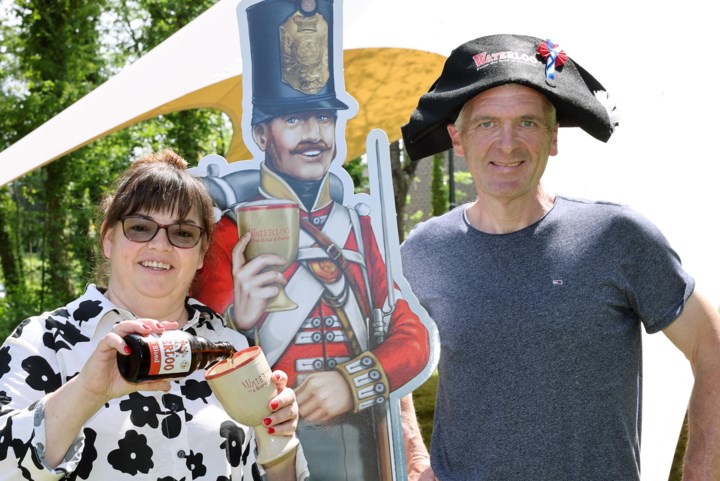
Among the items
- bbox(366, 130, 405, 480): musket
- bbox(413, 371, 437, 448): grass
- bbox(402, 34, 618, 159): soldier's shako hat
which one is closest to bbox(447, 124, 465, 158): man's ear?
bbox(402, 34, 618, 159): soldier's shako hat

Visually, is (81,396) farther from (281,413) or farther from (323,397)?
(323,397)

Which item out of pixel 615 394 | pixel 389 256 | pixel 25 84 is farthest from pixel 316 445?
pixel 25 84

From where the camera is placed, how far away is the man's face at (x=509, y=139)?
88.3 inches

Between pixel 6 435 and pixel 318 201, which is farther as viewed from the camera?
pixel 318 201

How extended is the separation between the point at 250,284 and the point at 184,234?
44 cm

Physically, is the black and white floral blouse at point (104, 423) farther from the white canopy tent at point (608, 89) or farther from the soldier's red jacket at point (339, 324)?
the white canopy tent at point (608, 89)

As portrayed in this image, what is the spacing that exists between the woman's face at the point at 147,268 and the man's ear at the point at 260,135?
0.52 metres

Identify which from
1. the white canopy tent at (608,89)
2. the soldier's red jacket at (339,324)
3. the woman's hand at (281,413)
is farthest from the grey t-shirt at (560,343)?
the white canopy tent at (608,89)

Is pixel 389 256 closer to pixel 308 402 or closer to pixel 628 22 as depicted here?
pixel 308 402

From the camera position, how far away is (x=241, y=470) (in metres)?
2.02

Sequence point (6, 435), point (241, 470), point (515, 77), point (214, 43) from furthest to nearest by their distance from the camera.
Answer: point (214, 43)
point (515, 77)
point (241, 470)
point (6, 435)

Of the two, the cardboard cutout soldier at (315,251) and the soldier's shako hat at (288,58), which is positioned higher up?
the soldier's shako hat at (288,58)

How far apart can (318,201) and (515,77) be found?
737 millimetres

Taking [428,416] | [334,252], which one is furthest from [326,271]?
[428,416]
